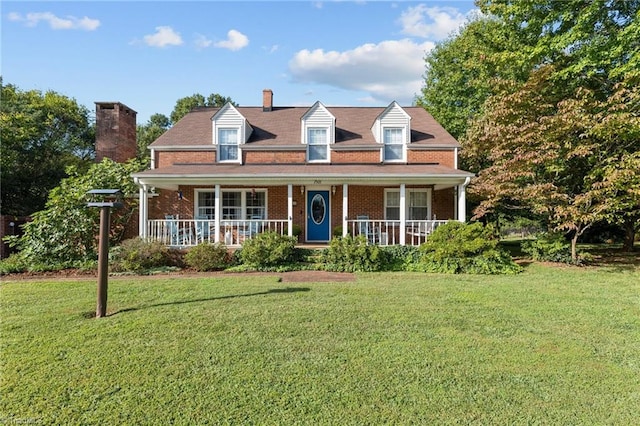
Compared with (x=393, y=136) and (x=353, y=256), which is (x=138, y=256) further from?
(x=393, y=136)

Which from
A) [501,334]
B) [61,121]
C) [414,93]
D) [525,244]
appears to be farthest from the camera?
[414,93]

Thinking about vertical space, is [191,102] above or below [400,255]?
above

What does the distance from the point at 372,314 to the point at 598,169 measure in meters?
10.2

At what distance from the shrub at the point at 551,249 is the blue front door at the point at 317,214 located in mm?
7720

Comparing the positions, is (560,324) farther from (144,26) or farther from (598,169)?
(144,26)

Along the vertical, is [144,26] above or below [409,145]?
above

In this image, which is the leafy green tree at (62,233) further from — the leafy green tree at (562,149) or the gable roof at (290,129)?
the leafy green tree at (562,149)

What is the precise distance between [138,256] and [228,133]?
6884 millimetres

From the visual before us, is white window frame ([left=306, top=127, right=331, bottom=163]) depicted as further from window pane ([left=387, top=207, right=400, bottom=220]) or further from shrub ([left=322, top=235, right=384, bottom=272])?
shrub ([left=322, top=235, right=384, bottom=272])

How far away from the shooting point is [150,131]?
4375cm

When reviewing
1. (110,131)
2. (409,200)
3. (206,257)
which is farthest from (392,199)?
(110,131)

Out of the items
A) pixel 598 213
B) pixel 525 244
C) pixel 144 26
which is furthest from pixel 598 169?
pixel 144 26

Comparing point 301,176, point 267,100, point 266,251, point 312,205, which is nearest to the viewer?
point 266,251

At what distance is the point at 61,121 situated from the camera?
965 inches
